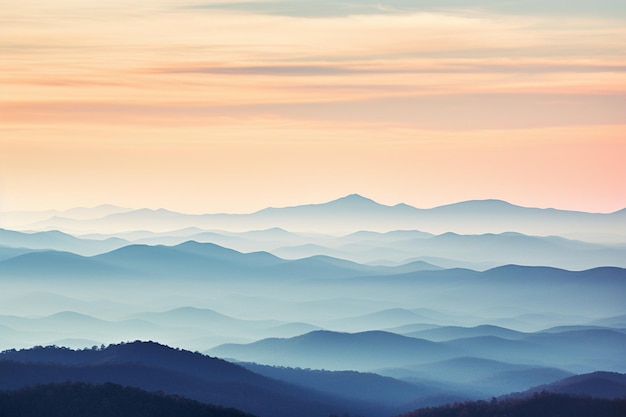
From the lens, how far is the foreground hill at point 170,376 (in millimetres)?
83250

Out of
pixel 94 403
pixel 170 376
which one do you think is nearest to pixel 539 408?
pixel 94 403

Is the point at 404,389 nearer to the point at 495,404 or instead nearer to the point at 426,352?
the point at 495,404

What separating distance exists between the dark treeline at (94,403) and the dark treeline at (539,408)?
9874mm

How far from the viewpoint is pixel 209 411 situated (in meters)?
67.1

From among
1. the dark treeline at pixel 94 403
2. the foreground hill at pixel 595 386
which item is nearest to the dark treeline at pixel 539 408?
the dark treeline at pixel 94 403

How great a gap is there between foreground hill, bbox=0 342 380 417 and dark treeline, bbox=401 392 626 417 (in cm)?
1845

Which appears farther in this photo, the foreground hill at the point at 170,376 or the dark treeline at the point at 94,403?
the foreground hill at the point at 170,376

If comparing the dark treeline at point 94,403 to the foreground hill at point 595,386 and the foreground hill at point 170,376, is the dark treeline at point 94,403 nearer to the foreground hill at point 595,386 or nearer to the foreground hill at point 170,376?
the foreground hill at point 170,376

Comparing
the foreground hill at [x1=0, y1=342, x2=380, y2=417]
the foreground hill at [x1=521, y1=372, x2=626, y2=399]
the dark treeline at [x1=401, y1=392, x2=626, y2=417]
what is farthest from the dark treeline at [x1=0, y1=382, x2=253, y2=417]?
the foreground hill at [x1=521, y1=372, x2=626, y2=399]

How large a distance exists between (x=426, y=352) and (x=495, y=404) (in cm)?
12332

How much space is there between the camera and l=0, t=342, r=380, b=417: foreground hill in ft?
273

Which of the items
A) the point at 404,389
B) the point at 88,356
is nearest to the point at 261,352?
the point at 404,389

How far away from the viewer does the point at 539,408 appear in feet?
231

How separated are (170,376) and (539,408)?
26.7 metres
